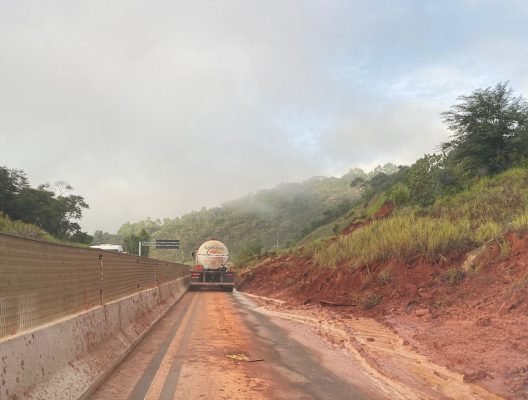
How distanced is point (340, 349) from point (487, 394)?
3390mm

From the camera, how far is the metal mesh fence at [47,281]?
5.10 meters

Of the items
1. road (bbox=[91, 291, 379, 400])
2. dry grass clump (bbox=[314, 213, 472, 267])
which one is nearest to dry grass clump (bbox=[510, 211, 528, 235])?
dry grass clump (bbox=[314, 213, 472, 267])

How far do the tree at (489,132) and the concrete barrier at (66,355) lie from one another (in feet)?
73.4

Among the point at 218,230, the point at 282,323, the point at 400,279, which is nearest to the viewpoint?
the point at 282,323

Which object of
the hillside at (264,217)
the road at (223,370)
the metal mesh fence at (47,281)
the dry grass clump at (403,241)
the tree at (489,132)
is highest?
the hillside at (264,217)

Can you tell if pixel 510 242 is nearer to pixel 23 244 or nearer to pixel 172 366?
pixel 172 366

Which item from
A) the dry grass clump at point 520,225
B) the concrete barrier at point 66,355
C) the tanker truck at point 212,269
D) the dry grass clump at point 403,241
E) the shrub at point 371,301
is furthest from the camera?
the tanker truck at point 212,269

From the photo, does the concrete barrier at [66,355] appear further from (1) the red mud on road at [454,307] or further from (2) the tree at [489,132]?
(2) the tree at [489,132]

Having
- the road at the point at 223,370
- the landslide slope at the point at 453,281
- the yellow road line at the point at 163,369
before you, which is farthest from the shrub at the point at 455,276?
the yellow road line at the point at 163,369

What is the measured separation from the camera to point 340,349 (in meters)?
9.48

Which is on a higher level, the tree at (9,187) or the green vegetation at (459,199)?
the tree at (9,187)

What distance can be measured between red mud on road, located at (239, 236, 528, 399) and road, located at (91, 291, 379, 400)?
7.09 ft

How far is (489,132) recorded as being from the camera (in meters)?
26.7

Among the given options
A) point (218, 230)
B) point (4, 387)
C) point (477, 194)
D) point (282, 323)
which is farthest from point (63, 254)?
point (218, 230)
